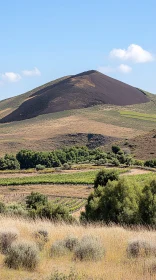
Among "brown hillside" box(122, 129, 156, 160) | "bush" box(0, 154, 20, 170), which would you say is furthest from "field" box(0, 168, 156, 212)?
"brown hillside" box(122, 129, 156, 160)

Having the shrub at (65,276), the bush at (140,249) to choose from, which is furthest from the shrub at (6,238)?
the bush at (140,249)

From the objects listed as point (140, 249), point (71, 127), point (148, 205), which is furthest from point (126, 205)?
point (71, 127)

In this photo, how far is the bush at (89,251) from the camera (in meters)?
9.91

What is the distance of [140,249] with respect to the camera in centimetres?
1034

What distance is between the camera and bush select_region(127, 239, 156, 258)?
10.2 m

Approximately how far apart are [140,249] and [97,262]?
128 cm

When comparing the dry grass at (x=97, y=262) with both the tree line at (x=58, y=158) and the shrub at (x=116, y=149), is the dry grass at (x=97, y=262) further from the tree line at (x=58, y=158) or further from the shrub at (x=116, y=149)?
the shrub at (x=116, y=149)

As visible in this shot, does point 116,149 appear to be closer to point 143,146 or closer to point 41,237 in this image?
point 143,146

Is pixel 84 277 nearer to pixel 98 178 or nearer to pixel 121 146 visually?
pixel 98 178

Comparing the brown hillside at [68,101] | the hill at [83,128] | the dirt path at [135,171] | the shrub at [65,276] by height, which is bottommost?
the dirt path at [135,171]

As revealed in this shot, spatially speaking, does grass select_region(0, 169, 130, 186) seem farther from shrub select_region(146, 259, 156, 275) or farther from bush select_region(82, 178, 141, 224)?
shrub select_region(146, 259, 156, 275)

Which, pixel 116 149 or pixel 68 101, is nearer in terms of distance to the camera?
pixel 116 149

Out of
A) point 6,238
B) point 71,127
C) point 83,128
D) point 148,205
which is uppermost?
point 71,127

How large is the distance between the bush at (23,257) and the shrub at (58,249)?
1286 millimetres
